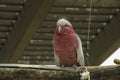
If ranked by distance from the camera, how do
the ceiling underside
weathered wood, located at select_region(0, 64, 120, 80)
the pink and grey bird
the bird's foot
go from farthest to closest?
the ceiling underside
the pink and grey bird
weathered wood, located at select_region(0, 64, 120, 80)
the bird's foot

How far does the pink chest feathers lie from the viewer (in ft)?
10.2

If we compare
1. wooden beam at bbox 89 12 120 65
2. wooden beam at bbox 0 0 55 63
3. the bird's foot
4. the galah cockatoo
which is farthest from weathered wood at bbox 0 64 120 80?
→ wooden beam at bbox 89 12 120 65

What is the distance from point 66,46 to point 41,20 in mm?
1261

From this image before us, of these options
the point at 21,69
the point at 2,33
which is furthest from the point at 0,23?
the point at 21,69

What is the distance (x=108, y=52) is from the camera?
522 cm

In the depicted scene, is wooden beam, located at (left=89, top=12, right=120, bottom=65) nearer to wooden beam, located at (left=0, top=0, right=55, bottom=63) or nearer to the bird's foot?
wooden beam, located at (left=0, top=0, right=55, bottom=63)

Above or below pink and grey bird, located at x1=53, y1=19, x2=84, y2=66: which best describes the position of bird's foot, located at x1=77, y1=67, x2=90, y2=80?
below

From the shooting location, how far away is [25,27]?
14.8 ft

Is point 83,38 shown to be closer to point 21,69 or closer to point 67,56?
point 67,56

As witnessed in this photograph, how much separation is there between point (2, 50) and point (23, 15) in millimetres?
1090

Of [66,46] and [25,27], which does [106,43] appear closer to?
[25,27]

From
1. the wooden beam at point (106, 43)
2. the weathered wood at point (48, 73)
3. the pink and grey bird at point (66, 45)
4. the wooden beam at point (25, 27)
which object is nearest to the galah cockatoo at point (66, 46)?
the pink and grey bird at point (66, 45)

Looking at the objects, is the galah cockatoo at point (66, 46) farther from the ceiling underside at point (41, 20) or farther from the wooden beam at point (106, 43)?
the wooden beam at point (106, 43)

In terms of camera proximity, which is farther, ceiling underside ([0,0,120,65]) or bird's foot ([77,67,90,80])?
ceiling underside ([0,0,120,65])
